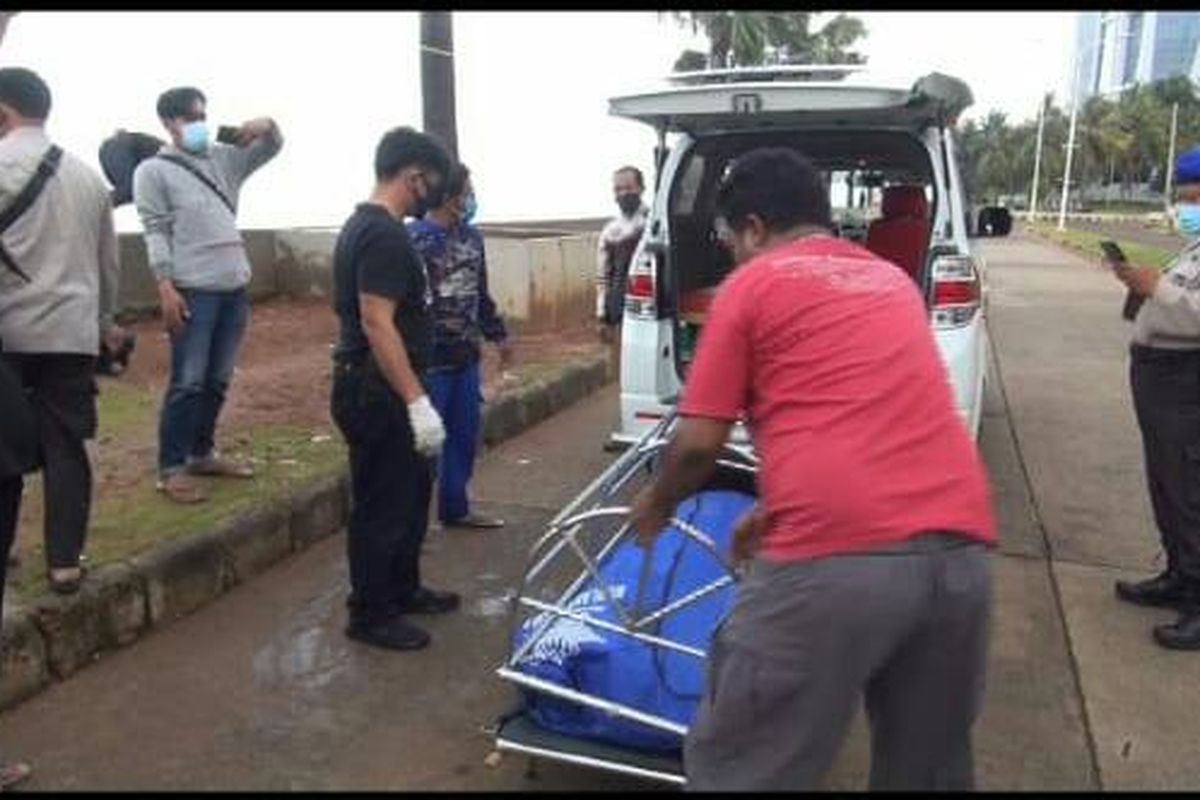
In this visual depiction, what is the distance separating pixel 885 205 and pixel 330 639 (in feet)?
13.5

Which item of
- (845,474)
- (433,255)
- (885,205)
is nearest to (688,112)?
(433,255)

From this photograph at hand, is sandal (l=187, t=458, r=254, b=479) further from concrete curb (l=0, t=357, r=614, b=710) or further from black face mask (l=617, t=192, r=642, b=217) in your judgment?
black face mask (l=617, t=192, r=642, b=217)

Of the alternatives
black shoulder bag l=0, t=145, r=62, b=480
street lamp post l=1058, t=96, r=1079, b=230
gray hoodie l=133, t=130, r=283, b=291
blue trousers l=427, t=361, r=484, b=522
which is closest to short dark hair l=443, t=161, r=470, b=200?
blue trousers l=427, t=361, r=484, b=522

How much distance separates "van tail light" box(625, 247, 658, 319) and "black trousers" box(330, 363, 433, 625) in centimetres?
164

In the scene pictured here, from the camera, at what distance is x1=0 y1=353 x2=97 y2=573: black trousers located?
11.7ft

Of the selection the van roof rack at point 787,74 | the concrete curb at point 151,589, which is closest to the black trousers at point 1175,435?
the van roof rack at point 787,74

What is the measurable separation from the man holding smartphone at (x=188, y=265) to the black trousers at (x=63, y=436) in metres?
0.96

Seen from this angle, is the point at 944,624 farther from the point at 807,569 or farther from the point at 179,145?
the point at 179,145

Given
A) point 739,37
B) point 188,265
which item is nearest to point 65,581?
point 188,265

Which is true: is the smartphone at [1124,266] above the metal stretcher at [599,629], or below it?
above

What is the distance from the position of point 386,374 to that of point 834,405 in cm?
189

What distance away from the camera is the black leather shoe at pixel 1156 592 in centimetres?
431

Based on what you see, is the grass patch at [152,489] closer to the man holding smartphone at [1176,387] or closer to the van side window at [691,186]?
the van side window at [691,186]

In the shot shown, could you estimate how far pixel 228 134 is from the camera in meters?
5.23
